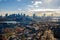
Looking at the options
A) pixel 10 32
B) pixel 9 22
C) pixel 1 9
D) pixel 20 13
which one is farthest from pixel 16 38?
pixel 1 9

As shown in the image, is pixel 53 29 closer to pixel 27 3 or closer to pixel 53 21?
pixel 53 21

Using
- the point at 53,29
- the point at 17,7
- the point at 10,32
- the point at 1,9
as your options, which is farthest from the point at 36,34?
the point at 1,9

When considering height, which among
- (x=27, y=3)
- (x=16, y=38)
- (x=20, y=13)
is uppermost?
(x=27, y=3)

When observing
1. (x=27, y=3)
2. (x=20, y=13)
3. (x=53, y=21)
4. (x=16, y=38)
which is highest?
(x=27, y=3)

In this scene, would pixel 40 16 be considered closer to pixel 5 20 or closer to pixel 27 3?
pixel 27 3

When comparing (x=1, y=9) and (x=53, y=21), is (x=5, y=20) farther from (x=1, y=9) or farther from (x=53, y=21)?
(x=53, y=21)

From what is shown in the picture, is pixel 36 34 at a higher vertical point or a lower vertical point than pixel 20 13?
lower

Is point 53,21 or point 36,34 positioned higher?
point 53,21
